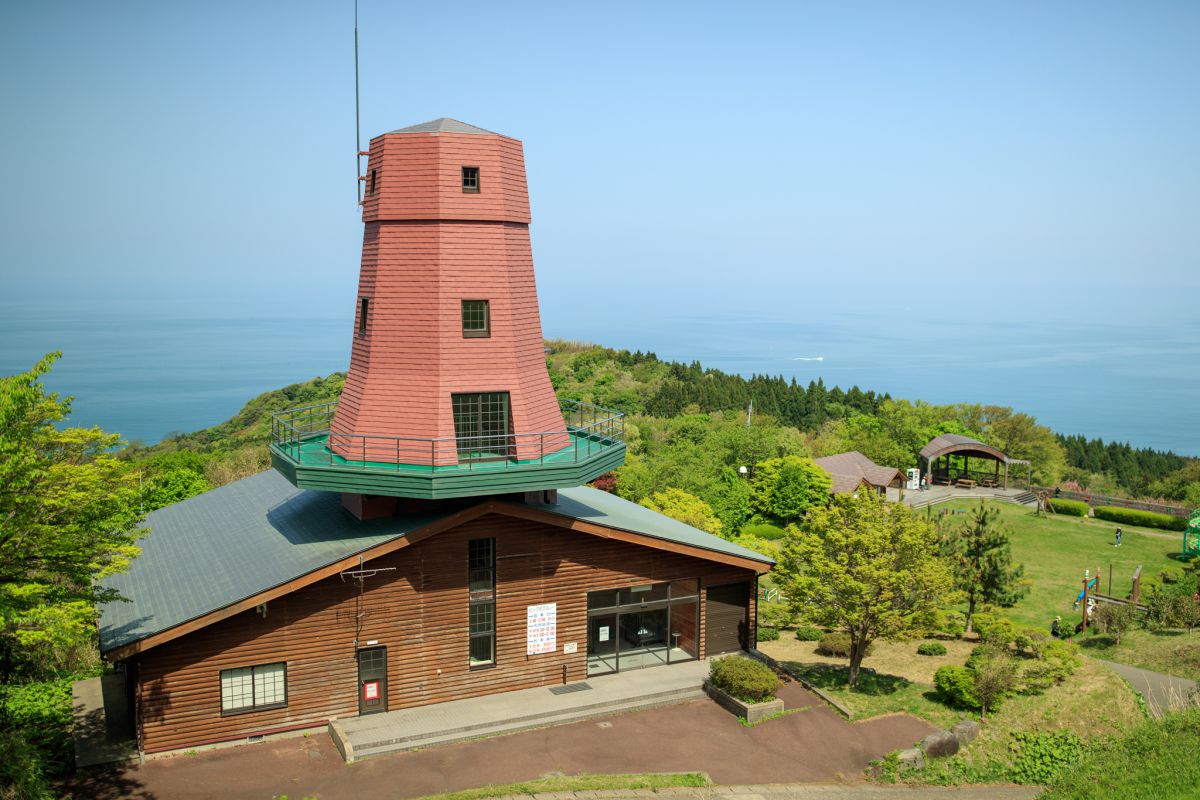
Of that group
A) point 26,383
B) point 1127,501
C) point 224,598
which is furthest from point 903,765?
point 1127,501

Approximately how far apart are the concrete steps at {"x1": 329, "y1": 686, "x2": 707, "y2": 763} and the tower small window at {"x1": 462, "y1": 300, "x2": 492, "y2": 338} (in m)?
7.97

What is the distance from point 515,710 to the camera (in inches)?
768

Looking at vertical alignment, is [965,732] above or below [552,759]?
above

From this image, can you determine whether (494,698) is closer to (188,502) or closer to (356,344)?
(356,344)

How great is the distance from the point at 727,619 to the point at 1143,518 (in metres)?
35.8

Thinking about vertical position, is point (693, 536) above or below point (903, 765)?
above

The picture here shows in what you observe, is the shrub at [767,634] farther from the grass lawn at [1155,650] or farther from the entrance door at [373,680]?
the entrance door at [373,680]

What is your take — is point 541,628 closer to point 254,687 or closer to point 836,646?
point 254,687

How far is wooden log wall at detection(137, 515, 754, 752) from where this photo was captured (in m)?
17.6

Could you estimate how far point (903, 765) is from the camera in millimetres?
18016

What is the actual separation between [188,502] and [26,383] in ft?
45.5

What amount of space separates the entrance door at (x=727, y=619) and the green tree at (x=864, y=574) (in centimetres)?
131

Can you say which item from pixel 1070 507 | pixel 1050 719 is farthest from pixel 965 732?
pixel 1070 507

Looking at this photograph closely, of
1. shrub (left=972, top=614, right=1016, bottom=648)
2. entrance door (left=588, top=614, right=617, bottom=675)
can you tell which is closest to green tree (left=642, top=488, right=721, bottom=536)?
shrub (left=972, top=614, right=1016, bottom=648)
